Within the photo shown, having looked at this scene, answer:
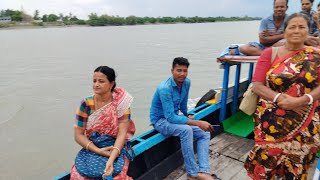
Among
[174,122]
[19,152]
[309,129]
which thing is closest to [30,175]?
[19,152]

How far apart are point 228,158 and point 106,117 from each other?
154 centimetres

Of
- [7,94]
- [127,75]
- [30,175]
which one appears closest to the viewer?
[30,175]

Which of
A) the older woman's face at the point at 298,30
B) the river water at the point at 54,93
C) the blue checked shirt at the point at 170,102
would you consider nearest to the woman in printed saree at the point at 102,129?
the blue checked shirt at the point at 170,102

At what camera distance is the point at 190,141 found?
8.41 ft

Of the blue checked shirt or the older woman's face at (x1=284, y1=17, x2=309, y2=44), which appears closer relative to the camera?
the older woman's face at (x1=284, y1=17, x2=309, y2=44)

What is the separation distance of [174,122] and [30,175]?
3547 millimetres

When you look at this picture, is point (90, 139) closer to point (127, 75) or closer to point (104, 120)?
point (104, 120)

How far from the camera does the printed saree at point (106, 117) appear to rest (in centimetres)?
203

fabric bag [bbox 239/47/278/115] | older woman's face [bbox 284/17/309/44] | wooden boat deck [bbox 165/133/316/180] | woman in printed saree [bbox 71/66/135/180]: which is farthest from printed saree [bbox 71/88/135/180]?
older woman's face [bbox 284/17/309/44]

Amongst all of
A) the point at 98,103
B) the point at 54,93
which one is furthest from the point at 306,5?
the point at 54,93

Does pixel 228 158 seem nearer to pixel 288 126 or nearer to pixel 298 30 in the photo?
pixel 288 126

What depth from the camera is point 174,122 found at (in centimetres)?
261

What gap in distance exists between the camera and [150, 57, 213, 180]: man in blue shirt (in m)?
2.56

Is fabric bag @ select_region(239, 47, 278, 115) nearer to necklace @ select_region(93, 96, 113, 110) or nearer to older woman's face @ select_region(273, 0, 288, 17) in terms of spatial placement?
necklace @ select_region(93, 96, 113, 110)
